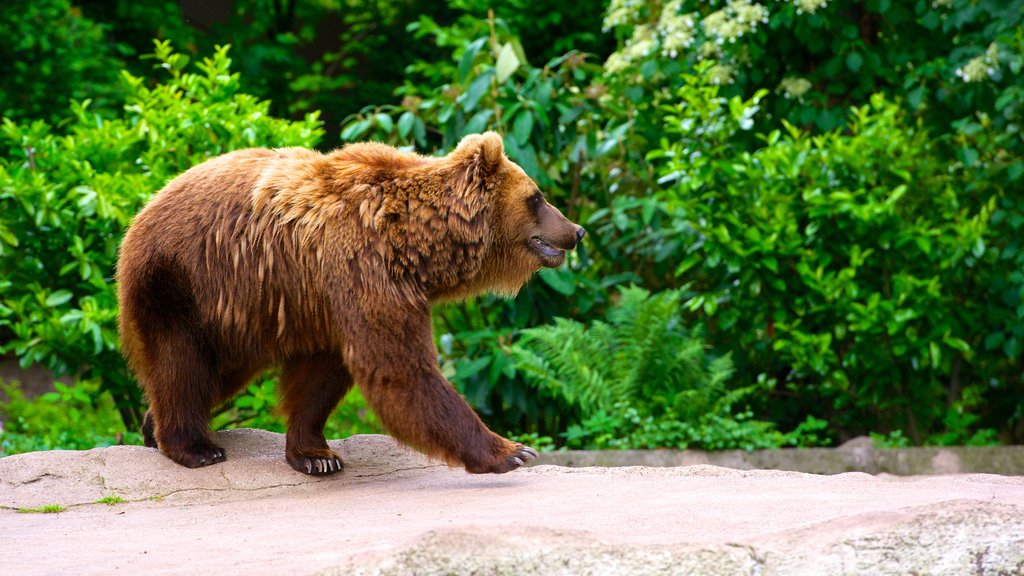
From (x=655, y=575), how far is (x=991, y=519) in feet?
3.29

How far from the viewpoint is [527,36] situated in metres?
15.4

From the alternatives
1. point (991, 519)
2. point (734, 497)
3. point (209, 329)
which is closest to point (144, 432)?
point (209, 329)

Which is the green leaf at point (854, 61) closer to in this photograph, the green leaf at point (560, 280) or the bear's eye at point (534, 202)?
the green leaf at point (560, 280)

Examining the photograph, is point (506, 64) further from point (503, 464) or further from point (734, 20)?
point (503, 464)

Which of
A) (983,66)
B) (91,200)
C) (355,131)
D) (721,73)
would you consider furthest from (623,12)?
(91,200)

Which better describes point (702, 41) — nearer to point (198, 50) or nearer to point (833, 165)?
point (833, 165)

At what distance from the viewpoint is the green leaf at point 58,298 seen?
7.00m

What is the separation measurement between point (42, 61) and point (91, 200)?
22.1 feet

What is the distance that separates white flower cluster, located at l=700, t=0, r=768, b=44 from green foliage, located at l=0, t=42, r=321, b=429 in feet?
10.2

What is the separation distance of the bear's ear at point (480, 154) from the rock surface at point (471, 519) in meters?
1.33

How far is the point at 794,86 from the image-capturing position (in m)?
9.25

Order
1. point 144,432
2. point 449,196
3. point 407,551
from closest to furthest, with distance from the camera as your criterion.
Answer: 1. point 407,551
2. point 449,196
3. point 144,432

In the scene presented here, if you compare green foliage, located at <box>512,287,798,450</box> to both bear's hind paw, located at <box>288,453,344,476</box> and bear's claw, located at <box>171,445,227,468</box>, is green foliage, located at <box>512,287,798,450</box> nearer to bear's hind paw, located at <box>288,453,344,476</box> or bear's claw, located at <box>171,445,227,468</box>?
bear's hind paw, located at <box>288,453,344,476</box>

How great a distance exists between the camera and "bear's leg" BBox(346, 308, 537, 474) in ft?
15.8
